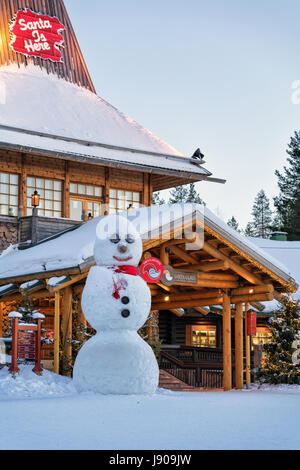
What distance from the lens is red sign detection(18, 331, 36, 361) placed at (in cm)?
1452

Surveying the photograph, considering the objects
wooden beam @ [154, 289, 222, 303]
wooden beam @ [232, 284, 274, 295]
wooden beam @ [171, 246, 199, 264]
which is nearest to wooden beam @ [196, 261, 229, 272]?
wooden beam @ [171, 246, 199, 264]

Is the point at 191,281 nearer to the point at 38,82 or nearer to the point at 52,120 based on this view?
the point at 52,120

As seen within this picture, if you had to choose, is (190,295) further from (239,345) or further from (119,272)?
(119,272)

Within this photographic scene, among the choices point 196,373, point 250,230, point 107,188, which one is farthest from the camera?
point 250,230

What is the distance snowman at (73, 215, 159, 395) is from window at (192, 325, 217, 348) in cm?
1699

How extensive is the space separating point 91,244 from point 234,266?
14.5ft

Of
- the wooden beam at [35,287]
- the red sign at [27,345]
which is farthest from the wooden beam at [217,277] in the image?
the red sign at [27,345]

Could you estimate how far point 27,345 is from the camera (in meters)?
14.6

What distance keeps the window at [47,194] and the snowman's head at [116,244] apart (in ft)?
29.9

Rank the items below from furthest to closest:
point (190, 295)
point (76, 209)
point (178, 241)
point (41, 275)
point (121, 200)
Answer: point (121, 200) < point (76, 209) < point (190, 295) < point (178, 241) < point (41, 275)

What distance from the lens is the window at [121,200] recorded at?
77.3 feet

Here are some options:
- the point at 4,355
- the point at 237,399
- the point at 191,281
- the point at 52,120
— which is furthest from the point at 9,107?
the point at 237,399

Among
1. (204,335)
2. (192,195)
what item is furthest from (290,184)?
(204,335)

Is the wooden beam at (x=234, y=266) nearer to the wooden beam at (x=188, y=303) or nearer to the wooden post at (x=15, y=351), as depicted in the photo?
the wooden beam at (x=188, y=303)
